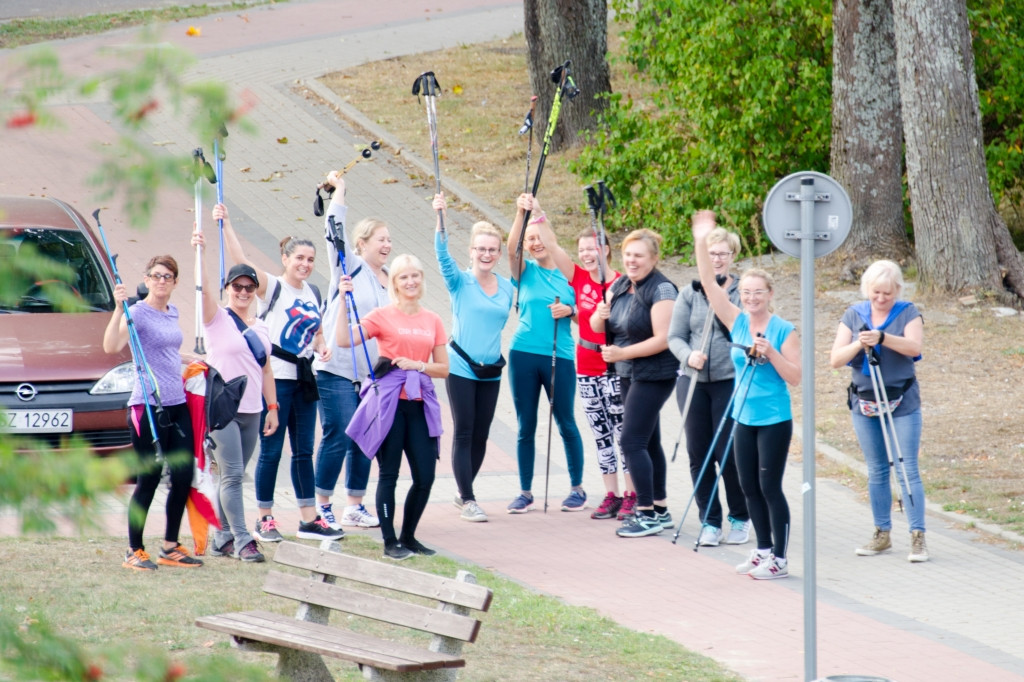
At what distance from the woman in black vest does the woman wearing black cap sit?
239cm

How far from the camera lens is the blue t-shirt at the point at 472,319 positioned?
851cm

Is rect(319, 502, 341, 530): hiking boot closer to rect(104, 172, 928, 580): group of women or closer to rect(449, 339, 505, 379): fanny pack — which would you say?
rect(104, 172, 928, 580): group of women

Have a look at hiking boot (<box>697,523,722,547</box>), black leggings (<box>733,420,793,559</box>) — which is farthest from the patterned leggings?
black leggings (<box>733,420,793,559</box>)

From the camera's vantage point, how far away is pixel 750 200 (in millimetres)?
14977

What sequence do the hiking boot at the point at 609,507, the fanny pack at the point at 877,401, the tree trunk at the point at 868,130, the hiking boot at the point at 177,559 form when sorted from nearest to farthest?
the hiking boot at the point at 177,559 → the fanny pack at the point at 877,401 → the hiking boot at the point at 609,507 → the tree trunk at the point at 868,130

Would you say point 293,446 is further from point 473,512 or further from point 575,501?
point 575,501

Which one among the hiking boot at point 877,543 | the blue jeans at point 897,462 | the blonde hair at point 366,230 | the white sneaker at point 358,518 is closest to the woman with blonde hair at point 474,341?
the blonde hair at point 366,230

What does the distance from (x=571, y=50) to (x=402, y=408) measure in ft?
39.8

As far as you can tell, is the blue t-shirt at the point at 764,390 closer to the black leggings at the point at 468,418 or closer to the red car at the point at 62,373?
the black leggings at the point at 468,418

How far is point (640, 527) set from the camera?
8.48 metres

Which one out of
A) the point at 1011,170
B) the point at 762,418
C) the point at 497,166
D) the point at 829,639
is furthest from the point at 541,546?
the point at 497,166

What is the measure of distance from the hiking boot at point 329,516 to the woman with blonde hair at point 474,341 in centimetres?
97

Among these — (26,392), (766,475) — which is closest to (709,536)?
(766,475)

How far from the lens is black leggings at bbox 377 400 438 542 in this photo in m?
7.63
